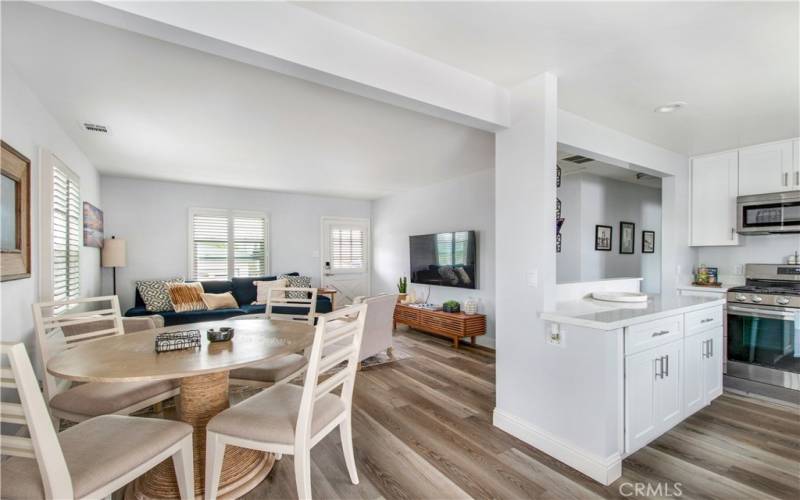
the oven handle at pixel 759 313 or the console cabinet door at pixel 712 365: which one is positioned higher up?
the oven handle at pixel 759 313

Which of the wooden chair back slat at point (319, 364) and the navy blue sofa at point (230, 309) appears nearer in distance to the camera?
the wooden chair back slat at point (319, 364)

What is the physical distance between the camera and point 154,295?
4.91 m

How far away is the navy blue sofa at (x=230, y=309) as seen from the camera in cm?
467

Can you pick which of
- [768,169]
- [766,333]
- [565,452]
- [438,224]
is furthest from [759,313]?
[438,224]

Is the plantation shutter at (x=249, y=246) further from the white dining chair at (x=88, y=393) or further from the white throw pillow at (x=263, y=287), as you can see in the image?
the white dining chair at (x=88, y=393)

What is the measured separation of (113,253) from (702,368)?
6.50 metres

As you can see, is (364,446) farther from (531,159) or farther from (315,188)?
(315,188)

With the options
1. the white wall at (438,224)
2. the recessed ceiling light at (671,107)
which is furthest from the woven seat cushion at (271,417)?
the white wall at (438,224)

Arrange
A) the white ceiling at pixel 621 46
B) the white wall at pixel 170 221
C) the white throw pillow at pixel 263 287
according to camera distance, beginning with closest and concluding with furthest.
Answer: the white ceiling at pixel 621 46
the white wall at pixel 170 221
the white throw pillow at pixel 263 287

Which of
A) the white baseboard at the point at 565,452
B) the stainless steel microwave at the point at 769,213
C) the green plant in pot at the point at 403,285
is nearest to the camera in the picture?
the white baseboard at the point at 565,452

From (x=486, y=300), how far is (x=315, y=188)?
11.1 feet

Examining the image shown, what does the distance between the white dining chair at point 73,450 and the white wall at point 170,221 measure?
14.3 ft

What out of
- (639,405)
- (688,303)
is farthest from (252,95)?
(688,303)

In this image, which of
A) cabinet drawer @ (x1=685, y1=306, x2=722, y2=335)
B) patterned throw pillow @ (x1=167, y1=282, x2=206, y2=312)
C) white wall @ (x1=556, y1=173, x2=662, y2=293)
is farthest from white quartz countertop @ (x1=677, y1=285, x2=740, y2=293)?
patterned throw pillow @ (x1=167, y1=282, x2=206, y2=312)
